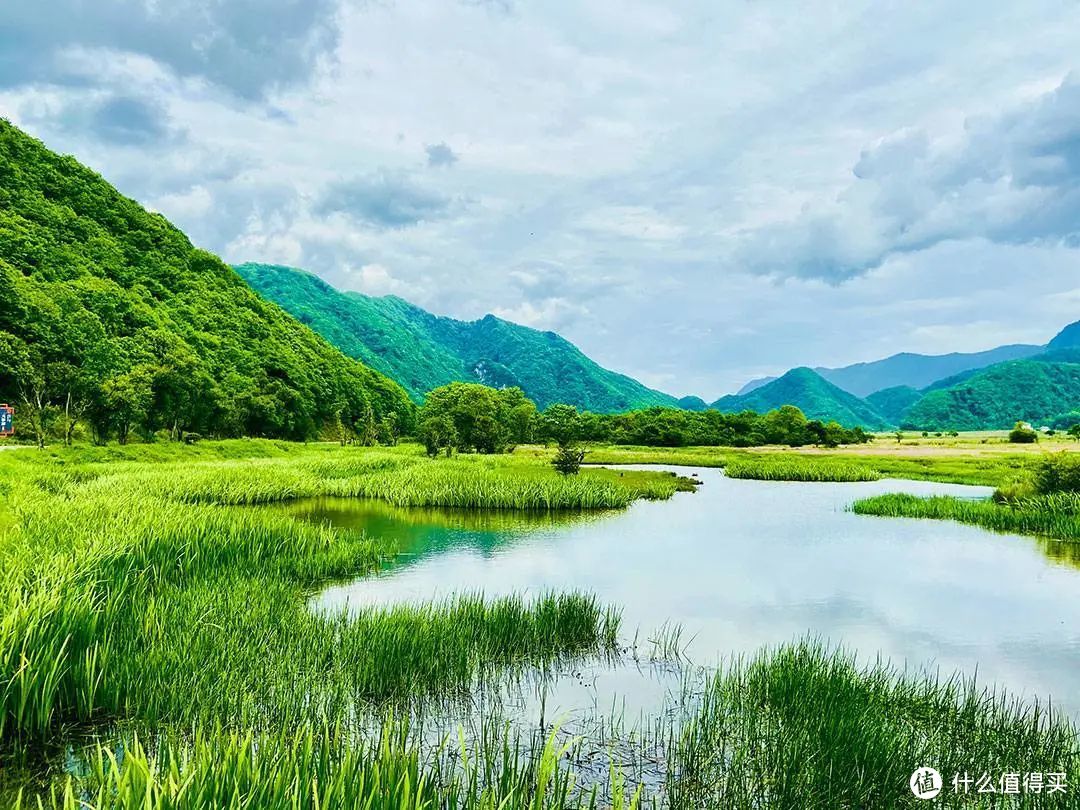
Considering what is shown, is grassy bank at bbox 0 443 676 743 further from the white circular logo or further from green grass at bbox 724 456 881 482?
green grass at bbox 724 456 881 482

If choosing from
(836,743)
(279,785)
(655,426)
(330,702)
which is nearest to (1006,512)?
(836,743)

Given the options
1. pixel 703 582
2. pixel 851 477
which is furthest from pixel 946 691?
pixel 851 477

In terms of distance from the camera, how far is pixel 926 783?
5008mm

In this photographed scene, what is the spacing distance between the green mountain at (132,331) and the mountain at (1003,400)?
15658cm

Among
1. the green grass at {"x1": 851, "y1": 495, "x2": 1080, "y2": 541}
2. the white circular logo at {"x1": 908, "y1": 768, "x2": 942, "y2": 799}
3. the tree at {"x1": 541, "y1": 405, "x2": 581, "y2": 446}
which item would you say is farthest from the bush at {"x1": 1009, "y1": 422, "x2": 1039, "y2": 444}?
the white circular logo at {"x1": 908, "y1": 768, "x2": 942, "y2": 799}

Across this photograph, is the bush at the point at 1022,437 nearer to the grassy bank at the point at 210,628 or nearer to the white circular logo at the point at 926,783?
the grassy bank at the point at 210,628

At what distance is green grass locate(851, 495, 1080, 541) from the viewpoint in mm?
19266

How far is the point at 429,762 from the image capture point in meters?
5.40

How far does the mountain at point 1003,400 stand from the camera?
171m

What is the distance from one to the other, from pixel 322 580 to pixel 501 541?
5960 millimetres

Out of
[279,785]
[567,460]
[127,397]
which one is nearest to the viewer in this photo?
[279,785]

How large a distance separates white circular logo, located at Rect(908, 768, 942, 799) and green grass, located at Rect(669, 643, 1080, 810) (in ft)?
0.22

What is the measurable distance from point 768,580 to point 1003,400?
208 metres

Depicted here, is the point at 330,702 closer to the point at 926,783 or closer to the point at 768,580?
the point at 926,783
